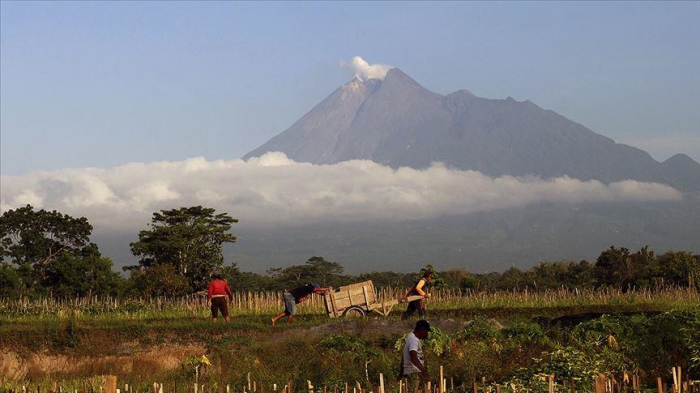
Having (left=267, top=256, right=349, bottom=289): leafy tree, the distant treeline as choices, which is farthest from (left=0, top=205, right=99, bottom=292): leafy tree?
(left=267, top=256, right=349, bottom=289): leafy tree

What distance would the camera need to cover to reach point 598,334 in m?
16.4

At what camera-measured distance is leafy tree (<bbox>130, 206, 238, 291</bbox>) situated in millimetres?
47688

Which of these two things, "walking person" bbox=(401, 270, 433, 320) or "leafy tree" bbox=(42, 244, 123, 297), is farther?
"leafy tree" bbox=(42, 244, 123, 297)

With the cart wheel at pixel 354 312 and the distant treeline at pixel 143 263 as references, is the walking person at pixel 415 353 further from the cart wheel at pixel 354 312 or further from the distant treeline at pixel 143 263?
the distant treeline at pixel 143 263

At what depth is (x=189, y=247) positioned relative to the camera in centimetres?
4847

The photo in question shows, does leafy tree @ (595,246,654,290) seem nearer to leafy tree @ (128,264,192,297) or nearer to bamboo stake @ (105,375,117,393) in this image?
leafy tree @ (128,264,192,297)

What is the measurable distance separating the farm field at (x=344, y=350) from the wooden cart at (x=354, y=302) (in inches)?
80.2

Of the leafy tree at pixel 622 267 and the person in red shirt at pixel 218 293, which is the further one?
the leafy tree at pixel 622 267

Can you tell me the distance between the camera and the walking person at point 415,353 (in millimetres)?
14727

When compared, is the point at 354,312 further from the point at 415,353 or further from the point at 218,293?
the point at 415,353

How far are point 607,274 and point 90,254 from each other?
29906 millimetres

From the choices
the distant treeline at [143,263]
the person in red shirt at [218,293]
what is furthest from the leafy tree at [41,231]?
the person in red shirt at [218,293]

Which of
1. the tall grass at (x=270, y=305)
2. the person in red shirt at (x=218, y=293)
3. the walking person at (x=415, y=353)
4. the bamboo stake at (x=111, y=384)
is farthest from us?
the tall grass at (x=270, y=305)

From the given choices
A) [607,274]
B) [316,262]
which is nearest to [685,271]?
[607,274]
